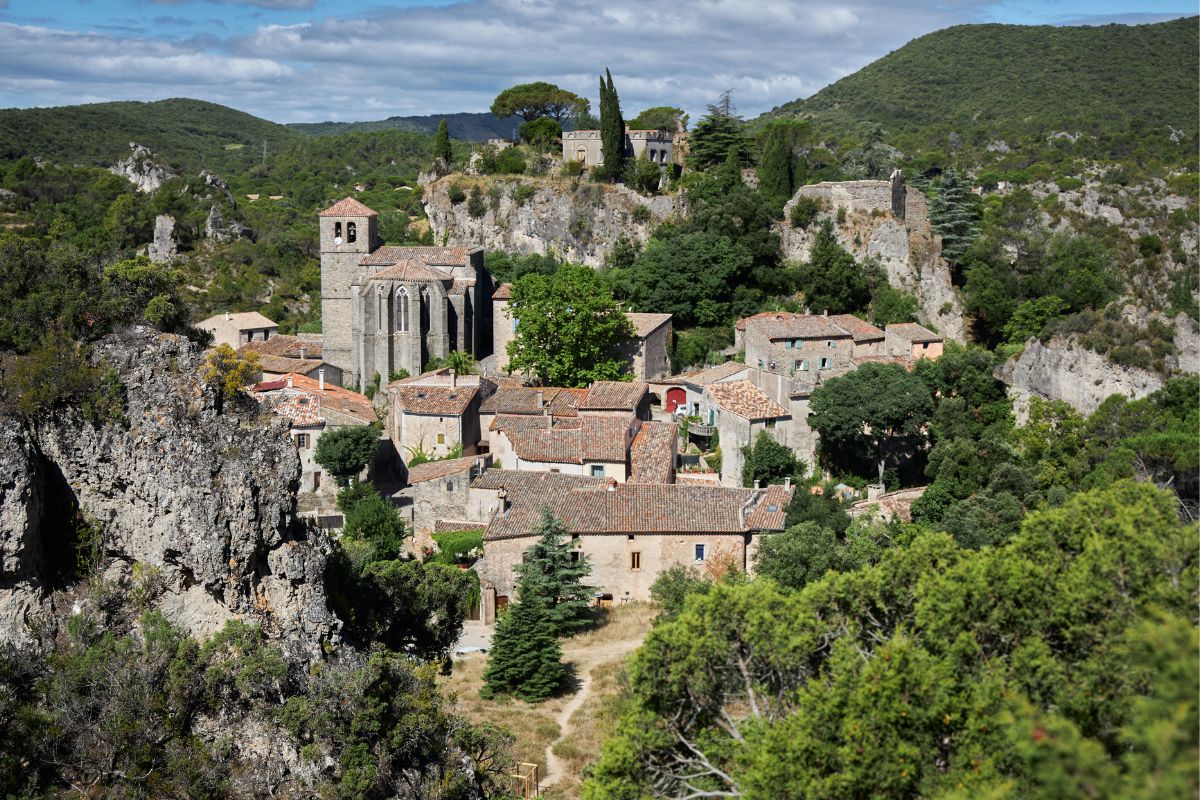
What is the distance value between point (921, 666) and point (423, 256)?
41.5 metres

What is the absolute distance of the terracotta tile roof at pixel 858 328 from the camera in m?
47.3

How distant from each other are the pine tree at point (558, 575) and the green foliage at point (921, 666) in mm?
14397

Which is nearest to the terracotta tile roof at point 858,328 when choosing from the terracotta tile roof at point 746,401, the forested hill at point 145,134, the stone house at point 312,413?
the terracotta tile roof at point 746,401

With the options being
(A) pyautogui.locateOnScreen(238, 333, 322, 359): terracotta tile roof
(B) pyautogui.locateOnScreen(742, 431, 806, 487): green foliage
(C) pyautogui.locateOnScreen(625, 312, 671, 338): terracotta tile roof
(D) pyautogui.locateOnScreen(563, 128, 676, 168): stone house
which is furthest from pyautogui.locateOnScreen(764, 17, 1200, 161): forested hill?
(A) pyautogui.locateOnScreen(238, 333, 322, 359): terracotta tile roof

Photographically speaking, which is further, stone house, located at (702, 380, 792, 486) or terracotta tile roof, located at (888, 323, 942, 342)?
terracotta tile roof, located at (888, 323, 942, 342)

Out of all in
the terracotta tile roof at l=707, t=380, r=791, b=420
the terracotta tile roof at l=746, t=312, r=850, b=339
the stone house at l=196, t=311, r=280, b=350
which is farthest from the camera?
the stone house at l=196, t=311, r=280, b=350

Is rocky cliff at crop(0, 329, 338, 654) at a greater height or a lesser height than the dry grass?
greater

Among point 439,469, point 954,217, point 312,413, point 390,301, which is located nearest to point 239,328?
point 390,301

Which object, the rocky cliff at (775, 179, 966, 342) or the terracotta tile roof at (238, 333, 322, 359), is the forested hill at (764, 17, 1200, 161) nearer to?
the rocky cliff at (775, 179, 966, 342)

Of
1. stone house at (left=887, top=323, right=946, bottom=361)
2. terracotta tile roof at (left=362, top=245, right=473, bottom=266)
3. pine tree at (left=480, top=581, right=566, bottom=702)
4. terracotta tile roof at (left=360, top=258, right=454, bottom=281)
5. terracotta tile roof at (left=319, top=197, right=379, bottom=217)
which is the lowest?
pine tree at (left=480, top=581, right=566, bottom=702)

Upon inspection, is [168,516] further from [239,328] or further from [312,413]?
[239,328]

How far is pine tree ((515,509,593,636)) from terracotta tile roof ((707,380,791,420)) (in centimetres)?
987

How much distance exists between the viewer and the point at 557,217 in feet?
198

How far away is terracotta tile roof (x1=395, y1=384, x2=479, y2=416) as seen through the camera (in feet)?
138
